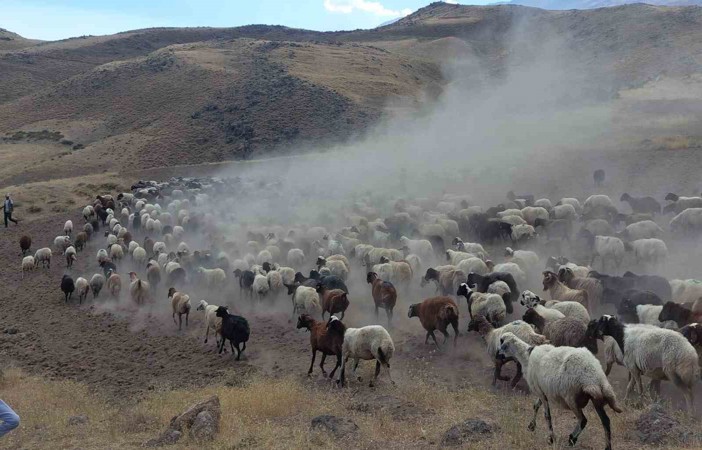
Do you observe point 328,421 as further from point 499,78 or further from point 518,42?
point 518,42

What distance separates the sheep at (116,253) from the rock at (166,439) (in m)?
16.3

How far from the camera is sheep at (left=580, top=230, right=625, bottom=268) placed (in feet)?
55.1

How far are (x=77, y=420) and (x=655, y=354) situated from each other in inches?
422

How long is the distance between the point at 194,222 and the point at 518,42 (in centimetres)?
10339

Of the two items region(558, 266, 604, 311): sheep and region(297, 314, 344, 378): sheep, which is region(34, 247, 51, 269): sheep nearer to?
region(297, 314, 344, 378): sheep

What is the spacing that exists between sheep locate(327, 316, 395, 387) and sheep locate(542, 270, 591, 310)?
503 centimetres

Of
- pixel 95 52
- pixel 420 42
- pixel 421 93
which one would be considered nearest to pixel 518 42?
pixel 420 42

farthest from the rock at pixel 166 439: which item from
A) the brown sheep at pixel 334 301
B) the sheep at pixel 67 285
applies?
the sheep at pixel 67 285

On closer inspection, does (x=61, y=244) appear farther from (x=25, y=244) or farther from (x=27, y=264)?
(x=27, y=264)

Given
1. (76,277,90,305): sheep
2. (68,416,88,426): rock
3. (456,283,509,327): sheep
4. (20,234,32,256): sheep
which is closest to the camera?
(68,416,88,426): rock

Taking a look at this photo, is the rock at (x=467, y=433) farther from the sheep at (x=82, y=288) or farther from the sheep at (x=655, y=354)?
the sheep at (x=82, y=288)

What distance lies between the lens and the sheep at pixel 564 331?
10055 mm

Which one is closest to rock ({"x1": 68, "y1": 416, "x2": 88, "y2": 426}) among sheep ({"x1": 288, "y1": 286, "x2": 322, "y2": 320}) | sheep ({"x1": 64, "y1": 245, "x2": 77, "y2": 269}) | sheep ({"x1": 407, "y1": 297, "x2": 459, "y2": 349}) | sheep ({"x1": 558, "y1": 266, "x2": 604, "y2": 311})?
sheep ({"x1": 288, "y1": 286, "x2": 322, "y2": 320})

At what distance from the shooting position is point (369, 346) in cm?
1086
